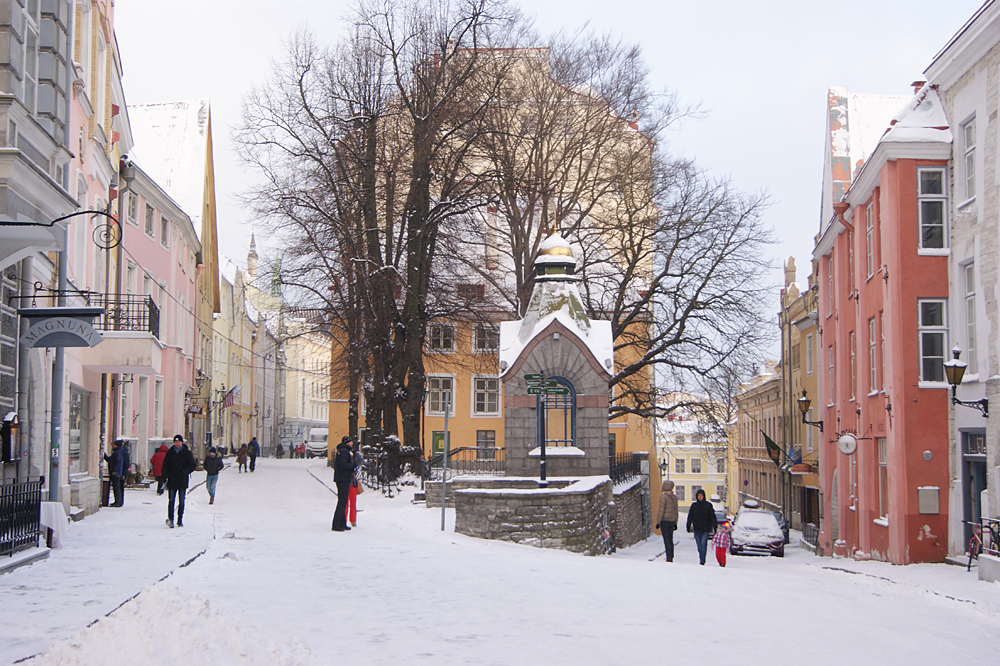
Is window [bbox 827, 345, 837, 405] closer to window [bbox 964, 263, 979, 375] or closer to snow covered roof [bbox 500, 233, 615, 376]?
snow covered roof [bbox 500, 233, 615, 376]

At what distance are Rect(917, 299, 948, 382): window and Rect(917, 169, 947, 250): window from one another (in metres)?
1.12

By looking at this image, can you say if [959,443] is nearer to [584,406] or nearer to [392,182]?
[584,406]

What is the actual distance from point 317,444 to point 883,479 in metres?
64.4

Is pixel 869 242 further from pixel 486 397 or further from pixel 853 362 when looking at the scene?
pixel 486 397

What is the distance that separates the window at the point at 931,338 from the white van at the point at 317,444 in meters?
64.8

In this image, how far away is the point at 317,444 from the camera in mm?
83688

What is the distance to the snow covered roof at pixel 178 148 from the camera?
45438 mm

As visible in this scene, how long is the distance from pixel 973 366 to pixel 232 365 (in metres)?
51.7

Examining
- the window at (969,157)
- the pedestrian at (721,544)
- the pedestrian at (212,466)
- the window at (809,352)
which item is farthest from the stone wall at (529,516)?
the window at (809,352)

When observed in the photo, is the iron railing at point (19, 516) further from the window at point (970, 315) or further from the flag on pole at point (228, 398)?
the flag on pole at point (228, 398)

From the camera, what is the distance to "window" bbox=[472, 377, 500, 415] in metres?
57.7

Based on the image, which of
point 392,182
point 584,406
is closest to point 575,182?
point 392,182

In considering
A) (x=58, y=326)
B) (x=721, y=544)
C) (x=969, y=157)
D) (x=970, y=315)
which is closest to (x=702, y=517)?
(x=721, y=544)

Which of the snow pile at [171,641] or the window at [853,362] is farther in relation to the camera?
the window at [853,362]
